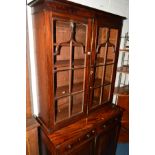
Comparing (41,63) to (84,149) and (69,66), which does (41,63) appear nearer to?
(69,66)

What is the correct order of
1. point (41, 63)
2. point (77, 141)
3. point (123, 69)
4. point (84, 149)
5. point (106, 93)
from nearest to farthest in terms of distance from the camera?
point (41, 63) < point (77, 141) < point (84, 149) < point (106, 93) < point (123, 69)

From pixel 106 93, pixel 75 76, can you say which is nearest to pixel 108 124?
pixel 106 93

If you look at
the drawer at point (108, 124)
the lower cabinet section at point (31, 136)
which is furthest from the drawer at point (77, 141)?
the lower cabinet section at point (31, 136)

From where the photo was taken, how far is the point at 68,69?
1275mm

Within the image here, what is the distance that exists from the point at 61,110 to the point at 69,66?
0.57 meters

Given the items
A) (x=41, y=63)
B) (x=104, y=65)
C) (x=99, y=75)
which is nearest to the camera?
A: (x=41, y=63)

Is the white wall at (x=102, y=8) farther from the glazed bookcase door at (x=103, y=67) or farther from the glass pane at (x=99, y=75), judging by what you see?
the glass pane at (x=99, y=75)

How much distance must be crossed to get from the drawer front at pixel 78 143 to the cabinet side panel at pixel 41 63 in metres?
0.28

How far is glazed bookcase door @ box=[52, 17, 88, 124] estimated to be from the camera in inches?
50.1
